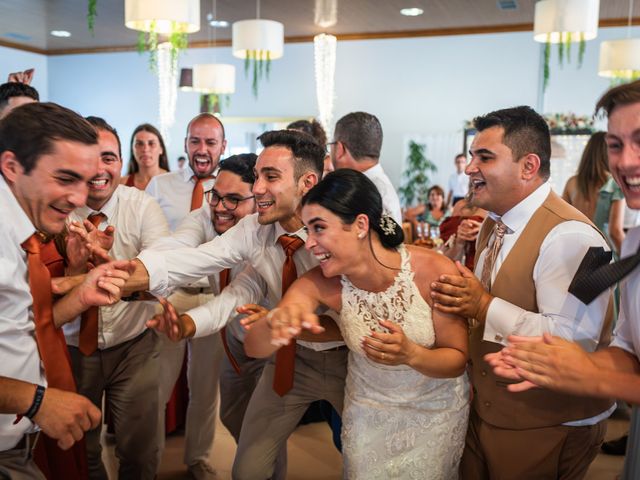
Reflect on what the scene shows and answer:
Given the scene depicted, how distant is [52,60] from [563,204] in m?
13.4

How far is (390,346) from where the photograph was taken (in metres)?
1.79

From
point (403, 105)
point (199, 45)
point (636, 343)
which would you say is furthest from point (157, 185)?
point (199, 45)

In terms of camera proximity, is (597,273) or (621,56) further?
(621,56)

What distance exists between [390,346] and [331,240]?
1.29ft

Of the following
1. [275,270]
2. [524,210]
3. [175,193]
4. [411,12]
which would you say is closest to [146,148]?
[175,193]

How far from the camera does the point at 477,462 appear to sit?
2252 millimetres

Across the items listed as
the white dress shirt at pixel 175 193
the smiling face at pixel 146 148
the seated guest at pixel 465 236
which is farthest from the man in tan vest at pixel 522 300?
the smiling face at pixel 146 148

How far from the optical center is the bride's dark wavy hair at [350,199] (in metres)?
1.97

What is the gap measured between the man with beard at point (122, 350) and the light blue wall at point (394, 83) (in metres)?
8.87

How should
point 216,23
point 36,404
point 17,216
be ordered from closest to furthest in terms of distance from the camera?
point 36,404
point 17,216
point 216,23

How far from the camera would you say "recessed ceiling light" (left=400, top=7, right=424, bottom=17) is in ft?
29.8

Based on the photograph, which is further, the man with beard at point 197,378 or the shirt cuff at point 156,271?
the man with beard at point 197,378

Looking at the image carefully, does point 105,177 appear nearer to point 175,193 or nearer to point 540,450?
point 175,193

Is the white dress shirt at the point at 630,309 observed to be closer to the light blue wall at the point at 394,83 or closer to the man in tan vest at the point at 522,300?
the man in tan vest at the point at 522,300
